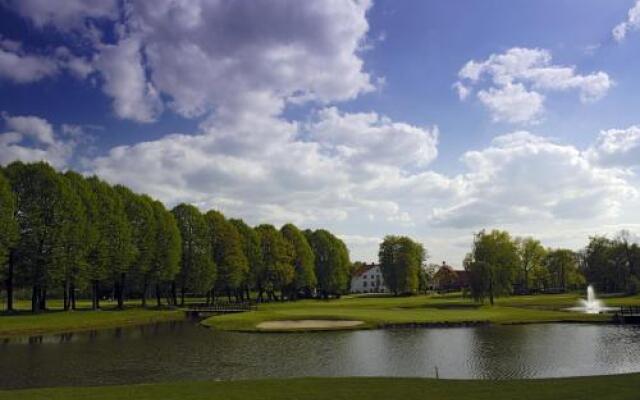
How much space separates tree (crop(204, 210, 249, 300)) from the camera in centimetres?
10625

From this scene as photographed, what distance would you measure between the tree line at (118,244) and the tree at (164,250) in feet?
0.54

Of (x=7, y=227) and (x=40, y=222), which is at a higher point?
(x=40, y=222)

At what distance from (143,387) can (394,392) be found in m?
11.7

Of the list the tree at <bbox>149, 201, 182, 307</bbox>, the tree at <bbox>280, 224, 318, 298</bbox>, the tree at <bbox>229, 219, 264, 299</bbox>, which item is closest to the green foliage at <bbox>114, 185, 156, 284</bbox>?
the tree at <bbox>149, 201, 182, 307</bbox>

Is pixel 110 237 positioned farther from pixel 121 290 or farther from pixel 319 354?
pixel 319 354

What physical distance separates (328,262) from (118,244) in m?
65.1

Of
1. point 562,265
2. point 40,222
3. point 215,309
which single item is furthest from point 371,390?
point 562,265

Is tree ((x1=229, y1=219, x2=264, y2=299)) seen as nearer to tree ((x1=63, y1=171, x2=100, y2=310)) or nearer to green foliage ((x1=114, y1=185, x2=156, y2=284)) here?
green foliage ((x1=114, y1=185, x2=156, y2=284))

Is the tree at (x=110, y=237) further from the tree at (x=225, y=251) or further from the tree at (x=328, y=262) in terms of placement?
the tree at (x=328, y=262)

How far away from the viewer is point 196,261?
100188mm

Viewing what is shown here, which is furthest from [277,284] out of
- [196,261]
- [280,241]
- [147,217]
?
[147,217]

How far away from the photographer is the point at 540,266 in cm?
15138

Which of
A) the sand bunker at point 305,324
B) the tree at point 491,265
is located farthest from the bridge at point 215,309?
the tree at point 491,265

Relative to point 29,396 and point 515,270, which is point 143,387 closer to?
point 29,396
